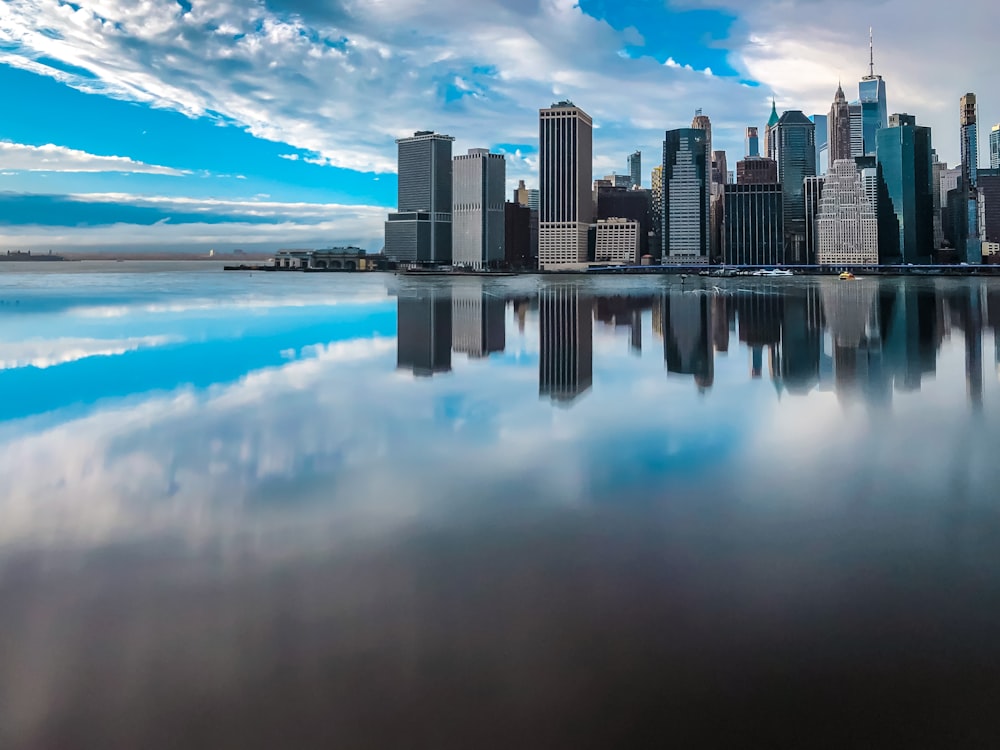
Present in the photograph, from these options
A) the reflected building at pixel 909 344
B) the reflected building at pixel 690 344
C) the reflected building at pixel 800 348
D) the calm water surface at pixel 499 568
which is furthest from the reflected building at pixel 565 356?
the reflected building at pixel 909 344

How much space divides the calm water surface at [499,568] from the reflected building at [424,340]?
4910 mm

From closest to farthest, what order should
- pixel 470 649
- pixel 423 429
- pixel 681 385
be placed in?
pixel 470 649
pixel 423 429
pixel 681 385

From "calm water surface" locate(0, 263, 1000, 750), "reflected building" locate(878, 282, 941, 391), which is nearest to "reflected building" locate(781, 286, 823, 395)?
"calm water surface" locate(0, 263, 1000, 750)

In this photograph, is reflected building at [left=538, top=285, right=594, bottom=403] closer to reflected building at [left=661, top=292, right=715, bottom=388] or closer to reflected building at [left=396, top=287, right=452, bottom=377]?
reflected building at [left=661, top=292, right=715, bottom=388]

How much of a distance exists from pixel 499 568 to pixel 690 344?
71.3 ft

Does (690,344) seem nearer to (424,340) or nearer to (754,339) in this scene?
(754,339)

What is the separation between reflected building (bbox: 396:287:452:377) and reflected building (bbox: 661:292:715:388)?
6.56 meters

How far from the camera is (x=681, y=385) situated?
1762cm

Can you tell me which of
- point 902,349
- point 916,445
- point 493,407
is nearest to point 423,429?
point 493,407

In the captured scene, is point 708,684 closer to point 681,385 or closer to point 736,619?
point 736,619

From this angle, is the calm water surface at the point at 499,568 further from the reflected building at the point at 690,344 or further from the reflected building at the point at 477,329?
the reflected building at the point at 477,329

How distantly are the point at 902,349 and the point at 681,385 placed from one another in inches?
441

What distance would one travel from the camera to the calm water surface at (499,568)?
4.50 meters

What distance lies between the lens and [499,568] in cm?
662
